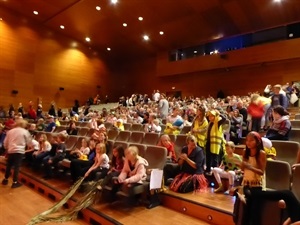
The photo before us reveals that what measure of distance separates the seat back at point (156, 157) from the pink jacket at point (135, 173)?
0.26 meters

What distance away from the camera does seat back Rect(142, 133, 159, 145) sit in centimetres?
437

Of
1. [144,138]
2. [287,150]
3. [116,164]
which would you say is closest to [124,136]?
[144,138]

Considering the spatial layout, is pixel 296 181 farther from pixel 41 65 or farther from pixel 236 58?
pixel 41 65

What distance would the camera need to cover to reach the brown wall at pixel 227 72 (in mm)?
10000

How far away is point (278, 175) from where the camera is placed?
2283 millimetres

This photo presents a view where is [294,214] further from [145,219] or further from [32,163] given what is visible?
[32,163]

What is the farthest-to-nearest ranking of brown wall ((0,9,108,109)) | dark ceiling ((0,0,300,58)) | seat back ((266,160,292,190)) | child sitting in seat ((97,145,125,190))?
1. brown wall ((0,9,108,109))
2. dark ceiling ((0,0,300,58))
3. child sitting in seat ((97,145,125,190))
4. seat back ((266,160,292,190))

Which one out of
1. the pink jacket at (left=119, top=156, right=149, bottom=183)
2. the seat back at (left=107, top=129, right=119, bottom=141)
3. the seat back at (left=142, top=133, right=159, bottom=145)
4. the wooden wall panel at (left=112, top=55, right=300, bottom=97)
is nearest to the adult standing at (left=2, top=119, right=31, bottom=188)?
the seat back at (left=107, top=129, right=119, bottom=141)

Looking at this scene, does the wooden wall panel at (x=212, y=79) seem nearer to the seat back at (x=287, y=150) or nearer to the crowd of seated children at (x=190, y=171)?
the seat back at (x=287, y=150)

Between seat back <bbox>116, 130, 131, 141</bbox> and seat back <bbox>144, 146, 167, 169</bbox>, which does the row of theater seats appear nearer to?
seat back <bbox>116, 130, 131, 141</bbox>

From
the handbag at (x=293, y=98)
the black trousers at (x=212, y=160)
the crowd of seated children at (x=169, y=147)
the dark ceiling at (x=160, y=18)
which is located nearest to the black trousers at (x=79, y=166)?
the crowd of seated children at (x=169, y=147)

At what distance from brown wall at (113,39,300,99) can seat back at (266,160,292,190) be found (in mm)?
8576

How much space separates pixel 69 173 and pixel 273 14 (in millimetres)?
8311

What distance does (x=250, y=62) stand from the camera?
10734 mm
